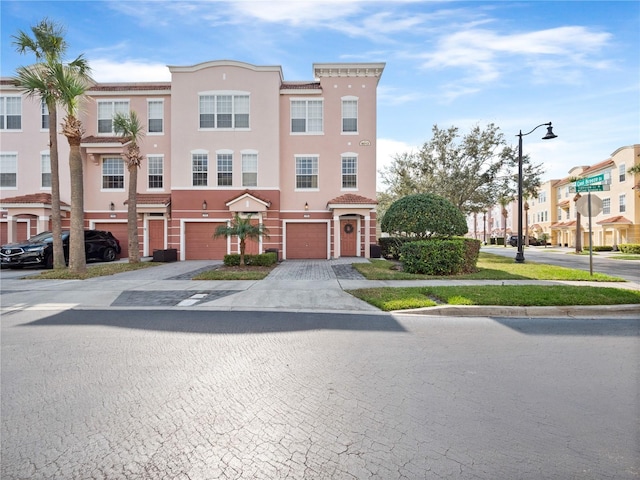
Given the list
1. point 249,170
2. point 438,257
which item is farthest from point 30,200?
point 438,257

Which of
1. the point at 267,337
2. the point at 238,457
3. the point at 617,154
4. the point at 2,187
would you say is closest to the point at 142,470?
the point at 238,457

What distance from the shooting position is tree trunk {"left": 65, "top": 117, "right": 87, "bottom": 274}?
14.0 m

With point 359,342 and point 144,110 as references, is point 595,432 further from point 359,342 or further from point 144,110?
point 144,110

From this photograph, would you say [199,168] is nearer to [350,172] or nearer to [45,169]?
[350,172]

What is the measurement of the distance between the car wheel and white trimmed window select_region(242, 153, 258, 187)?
834 cm

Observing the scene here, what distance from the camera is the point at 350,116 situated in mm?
22594

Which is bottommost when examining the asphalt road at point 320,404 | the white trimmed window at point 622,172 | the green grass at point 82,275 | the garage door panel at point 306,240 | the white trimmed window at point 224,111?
the asphalt road at point 320,404

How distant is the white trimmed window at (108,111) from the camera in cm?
2309

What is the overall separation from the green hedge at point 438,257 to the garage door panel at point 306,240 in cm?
911

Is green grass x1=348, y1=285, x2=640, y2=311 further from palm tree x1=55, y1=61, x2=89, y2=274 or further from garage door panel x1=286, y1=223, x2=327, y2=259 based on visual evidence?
garage door panel x1=286, y1=223, x2=327, y2=259

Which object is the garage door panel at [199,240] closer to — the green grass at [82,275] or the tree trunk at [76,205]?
the green grass at [82,275]

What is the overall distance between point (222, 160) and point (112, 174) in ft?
23.8

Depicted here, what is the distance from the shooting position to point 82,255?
561 inches

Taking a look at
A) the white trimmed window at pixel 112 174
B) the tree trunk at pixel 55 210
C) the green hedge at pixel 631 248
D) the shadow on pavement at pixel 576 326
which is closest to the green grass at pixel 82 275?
the tree trunk at pixel 55 210
